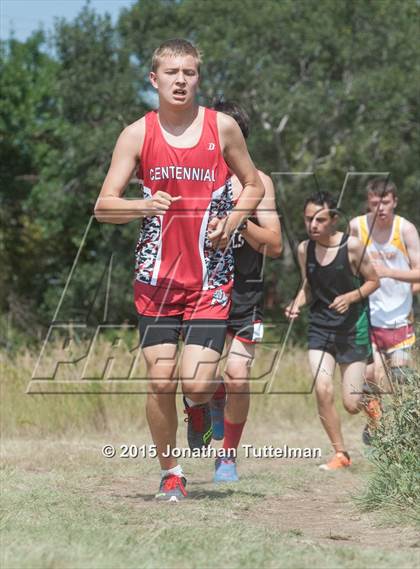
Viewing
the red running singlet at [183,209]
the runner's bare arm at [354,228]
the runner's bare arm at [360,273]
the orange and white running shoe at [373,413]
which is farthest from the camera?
the runner's bare arm at [354,228]

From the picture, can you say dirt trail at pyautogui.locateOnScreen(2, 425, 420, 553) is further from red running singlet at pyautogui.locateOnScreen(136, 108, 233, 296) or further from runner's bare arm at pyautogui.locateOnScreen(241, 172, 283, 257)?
runner's bare arm at pyautogui.locateOnScreen(241, 172, 283, 257)

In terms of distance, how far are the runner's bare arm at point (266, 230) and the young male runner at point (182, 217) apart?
75cm

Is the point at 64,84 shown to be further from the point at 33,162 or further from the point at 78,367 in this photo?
the point at 78,367

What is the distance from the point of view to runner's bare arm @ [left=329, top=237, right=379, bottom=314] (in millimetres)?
8078

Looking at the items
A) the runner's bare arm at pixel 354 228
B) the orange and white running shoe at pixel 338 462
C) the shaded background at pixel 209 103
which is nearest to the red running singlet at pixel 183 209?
the orange and white running shoe at pixel 338 462

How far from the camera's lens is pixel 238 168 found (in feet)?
19.6

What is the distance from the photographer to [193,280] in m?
5.92

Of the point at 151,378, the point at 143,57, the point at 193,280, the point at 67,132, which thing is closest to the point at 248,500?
the point at 151,378

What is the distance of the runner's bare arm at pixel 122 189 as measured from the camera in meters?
5.52

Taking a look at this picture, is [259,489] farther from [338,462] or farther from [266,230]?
[266,230]

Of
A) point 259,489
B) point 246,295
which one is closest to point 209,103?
point 246,295

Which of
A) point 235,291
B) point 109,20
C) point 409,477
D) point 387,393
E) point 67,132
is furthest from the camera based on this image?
point 109,20

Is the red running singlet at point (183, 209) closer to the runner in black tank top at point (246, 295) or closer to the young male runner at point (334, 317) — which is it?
the runner in black tank top at point (246, 295)

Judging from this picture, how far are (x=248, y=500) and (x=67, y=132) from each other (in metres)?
20.5
